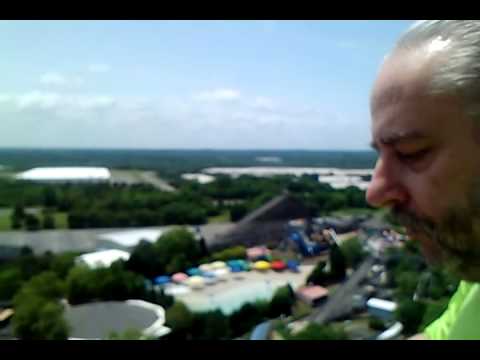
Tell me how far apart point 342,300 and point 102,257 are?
4.47 meters

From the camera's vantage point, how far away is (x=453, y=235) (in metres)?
0.29

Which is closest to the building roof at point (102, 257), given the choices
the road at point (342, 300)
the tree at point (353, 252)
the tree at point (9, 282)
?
the tree at point (9, 282)

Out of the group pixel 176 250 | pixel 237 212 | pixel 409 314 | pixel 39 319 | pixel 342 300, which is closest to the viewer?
pixel 409 314

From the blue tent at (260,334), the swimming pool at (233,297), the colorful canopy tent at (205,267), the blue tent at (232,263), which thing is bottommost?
the swimming pool at (233,297)

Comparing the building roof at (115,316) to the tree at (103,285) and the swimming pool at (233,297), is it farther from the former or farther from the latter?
the swimming pool at (233,297)

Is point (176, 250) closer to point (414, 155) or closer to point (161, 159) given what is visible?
point (161, 159)

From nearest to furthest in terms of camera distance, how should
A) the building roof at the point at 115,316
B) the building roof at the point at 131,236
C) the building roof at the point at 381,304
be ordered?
1. the building roof at the point at 381,304
2. the building roof at the point at 115,316
3. the building roof at the point at 131,236

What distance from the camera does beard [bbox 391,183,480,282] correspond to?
11.0 inches

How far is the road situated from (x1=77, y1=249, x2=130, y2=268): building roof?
3.63m

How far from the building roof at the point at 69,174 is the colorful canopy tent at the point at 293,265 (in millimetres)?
4555

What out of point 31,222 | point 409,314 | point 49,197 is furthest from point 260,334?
point 49,197

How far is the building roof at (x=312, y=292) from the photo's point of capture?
756cm

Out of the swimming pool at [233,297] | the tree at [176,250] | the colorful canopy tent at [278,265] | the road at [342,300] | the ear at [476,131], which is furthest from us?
the colorful canopy tent at [278,265]

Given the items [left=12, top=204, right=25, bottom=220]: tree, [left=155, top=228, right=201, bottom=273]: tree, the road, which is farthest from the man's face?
[left=12, top=204, right=25, bottom=220]: tree
